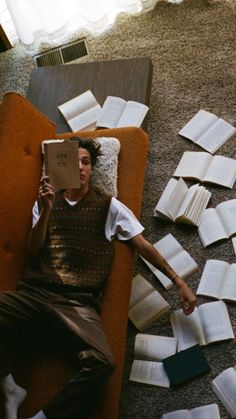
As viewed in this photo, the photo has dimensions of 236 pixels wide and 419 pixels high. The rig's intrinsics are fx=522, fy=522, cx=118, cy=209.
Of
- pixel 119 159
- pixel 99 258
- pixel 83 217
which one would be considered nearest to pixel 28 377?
pixel 99 258

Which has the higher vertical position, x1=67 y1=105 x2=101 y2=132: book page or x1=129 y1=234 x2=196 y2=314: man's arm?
x1=67 y1=105 x2=101 y2=132: book page

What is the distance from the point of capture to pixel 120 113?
8.38 ft

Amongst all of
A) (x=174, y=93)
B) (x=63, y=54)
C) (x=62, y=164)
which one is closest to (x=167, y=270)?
(x=62, y=164)

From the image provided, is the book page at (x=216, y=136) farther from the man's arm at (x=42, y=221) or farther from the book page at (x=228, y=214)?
the man's arm at (x=42, y=221)

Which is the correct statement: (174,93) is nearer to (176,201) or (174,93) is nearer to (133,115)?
(133,115)

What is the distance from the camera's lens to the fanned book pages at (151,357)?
199 centimetres

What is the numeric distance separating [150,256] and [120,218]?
186mm

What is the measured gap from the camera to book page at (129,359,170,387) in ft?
6.50

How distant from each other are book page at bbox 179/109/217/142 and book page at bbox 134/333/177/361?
1.00 meters

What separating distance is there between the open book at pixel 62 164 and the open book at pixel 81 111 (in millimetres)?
606

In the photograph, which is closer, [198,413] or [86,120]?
[198,413]

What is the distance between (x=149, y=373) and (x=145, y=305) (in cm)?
27

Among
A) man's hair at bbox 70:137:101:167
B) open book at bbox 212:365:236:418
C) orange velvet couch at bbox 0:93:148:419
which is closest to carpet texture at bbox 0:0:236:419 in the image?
open book at bbox 212:365:236:418

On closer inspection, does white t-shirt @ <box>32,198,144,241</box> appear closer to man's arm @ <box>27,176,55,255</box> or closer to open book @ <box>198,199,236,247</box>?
man's arm @ <box>27,176,55,255</box>
